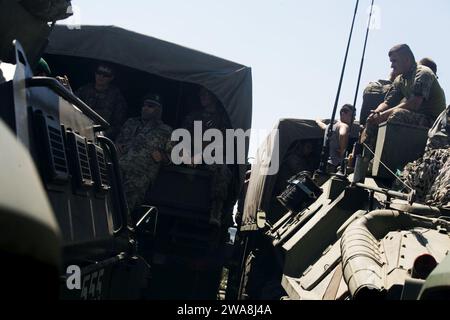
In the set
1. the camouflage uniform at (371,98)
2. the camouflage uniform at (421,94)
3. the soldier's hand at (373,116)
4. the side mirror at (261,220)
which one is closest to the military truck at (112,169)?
the side mirror at (261,220)

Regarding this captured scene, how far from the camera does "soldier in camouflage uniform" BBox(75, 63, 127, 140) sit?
991 cm

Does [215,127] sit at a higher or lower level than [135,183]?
higher

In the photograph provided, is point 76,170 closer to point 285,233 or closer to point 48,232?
point 48,232

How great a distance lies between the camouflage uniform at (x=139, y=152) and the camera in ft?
29.8

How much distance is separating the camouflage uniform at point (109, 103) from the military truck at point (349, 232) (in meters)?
2.55

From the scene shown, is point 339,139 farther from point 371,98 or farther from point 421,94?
point 421,94

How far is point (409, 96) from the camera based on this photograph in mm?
8609

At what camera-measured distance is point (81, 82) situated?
421 inches

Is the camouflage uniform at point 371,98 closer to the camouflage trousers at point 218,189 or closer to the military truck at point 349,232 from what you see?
the military truck at point 349,232

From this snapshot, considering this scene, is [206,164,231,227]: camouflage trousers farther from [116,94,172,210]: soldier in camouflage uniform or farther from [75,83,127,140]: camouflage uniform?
[75,83,127,140]: camouflage uniform

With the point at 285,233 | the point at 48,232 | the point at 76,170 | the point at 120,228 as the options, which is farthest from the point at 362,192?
the point at 48,232

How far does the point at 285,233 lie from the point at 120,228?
4425mm

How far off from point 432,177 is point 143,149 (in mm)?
4162

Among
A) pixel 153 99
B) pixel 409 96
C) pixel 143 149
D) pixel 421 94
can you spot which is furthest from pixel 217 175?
pixel 421 94
